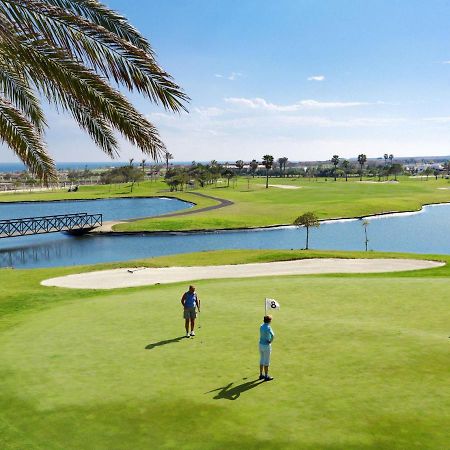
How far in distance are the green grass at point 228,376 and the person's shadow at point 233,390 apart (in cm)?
5

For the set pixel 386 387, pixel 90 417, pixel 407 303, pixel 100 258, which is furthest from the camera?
pixel 100 258

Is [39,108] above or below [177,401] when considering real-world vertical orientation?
above

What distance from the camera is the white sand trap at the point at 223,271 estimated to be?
34656mm

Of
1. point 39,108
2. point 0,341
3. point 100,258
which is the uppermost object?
point 39,108

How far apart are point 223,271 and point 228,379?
24.6 m

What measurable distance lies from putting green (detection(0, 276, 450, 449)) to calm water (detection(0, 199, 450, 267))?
46251 millimetres

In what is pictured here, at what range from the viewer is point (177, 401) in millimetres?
12828

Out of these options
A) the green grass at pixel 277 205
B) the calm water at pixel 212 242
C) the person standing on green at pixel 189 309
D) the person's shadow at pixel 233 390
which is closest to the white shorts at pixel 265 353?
the person's shadow at pixel 233 390

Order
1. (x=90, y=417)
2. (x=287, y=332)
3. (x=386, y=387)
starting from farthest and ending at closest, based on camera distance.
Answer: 1. (x=287, y=332)
2. (x=386, y=387)
3. (x=90, y=417)

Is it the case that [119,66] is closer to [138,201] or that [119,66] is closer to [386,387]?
[386,387]

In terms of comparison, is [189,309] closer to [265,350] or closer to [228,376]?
[228,376]

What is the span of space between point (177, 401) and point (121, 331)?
7123mm

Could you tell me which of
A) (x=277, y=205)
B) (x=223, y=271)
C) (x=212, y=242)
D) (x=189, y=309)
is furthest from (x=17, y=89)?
(x=277, y=205)

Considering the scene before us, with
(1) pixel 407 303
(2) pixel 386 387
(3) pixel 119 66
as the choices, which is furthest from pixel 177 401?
(1) pixel 407 303
